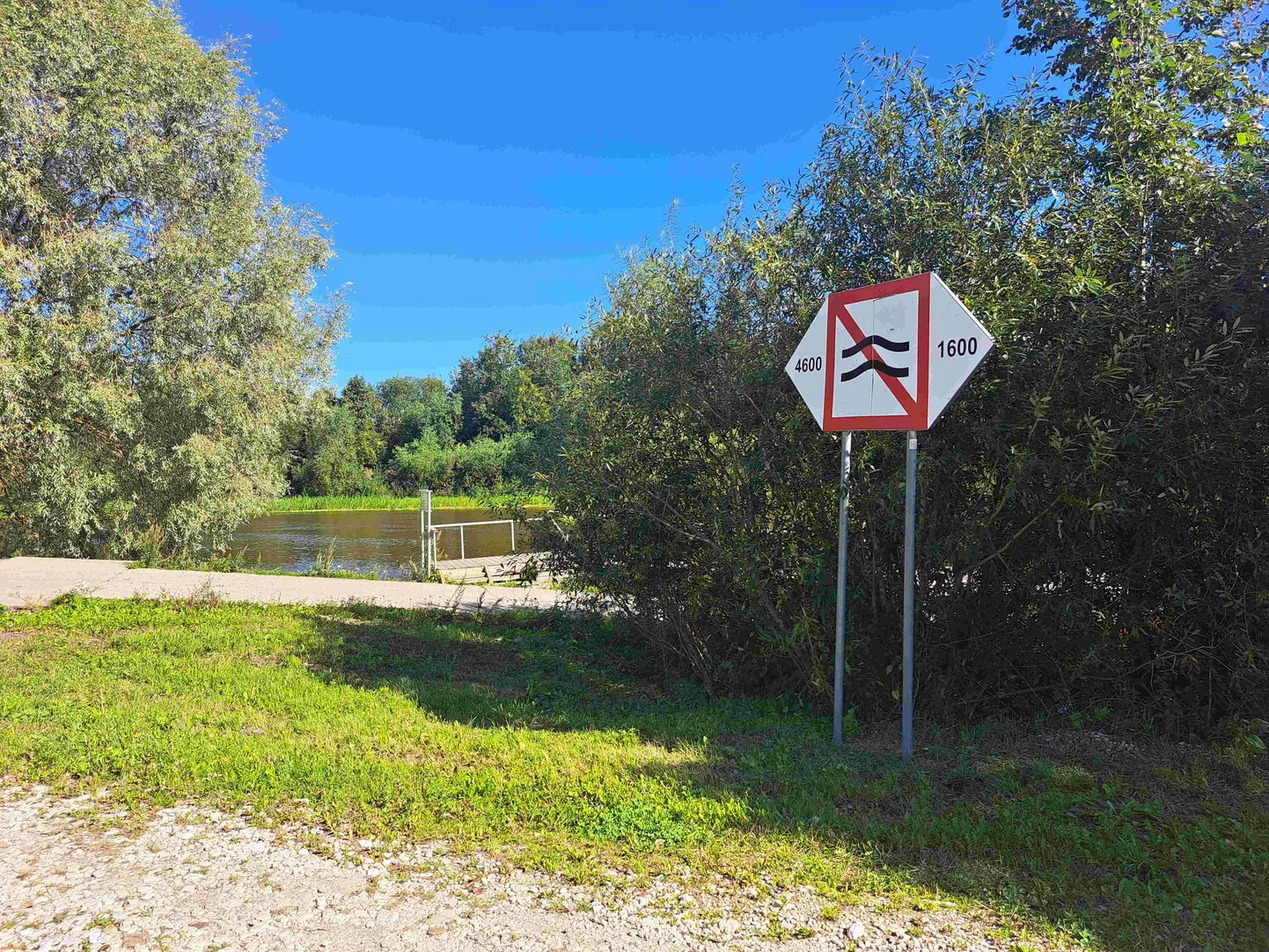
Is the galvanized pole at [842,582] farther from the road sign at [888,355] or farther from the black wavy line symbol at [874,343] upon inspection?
the black wavy line symbol at [874,343]

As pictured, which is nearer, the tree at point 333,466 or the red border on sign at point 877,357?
the red border on sign at point 877,357

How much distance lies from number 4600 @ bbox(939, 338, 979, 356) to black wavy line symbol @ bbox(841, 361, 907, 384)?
24 centimetres

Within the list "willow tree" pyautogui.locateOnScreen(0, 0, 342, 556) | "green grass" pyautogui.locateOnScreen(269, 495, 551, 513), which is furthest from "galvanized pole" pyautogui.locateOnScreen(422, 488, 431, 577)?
"green grass" pyautogui.locateOnScreen(269, 495, 551, 513)

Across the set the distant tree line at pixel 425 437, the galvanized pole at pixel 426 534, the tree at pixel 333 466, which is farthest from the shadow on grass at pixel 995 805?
the tree at pixel 333 466

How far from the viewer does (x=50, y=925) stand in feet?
8.81

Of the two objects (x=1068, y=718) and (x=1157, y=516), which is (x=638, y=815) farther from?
(x=1157, y=516)

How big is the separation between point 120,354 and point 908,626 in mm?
16326

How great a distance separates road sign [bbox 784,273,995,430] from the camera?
13.3 ft

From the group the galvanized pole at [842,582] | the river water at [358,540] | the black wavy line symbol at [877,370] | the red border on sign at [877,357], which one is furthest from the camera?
the river water at [358,540]

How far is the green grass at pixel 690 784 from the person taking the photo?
293 cm

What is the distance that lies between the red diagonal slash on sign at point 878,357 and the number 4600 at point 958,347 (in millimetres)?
168

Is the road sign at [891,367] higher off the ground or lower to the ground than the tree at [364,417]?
lower

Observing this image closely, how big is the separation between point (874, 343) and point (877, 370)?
15 centimetres

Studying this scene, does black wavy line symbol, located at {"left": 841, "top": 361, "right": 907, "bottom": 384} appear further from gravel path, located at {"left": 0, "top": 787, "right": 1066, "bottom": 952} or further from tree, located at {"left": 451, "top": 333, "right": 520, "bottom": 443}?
tree, located at {"left": 451, "top": 333, "right": 520, "bottom": 443}
